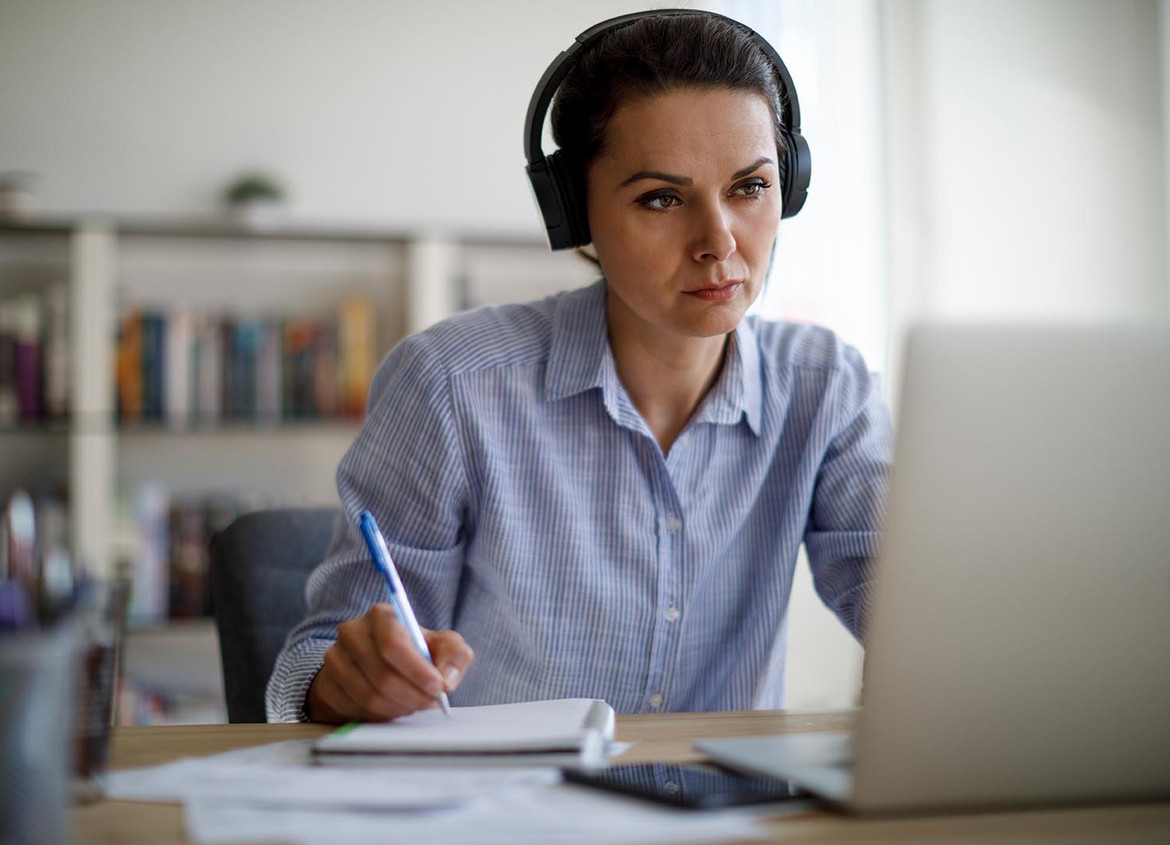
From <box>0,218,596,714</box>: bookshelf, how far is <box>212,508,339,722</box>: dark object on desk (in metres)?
1.69

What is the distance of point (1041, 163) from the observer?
212 centimetres

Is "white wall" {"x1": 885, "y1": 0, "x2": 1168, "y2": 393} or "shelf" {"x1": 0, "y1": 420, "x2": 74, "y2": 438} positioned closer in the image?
"white wall" {"x1": 885, "y1": 0, "x2": 1168, "y2": 393}

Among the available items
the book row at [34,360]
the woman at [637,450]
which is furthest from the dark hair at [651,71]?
the book row at [34,360]

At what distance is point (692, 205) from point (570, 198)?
17cm

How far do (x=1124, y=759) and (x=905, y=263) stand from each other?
6.16 ft

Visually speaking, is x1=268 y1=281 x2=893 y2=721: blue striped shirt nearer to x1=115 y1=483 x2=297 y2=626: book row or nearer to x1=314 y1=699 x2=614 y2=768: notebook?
x1=314 y1=699 x2=614 y2=768: notebook

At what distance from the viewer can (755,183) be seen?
118 centimetres

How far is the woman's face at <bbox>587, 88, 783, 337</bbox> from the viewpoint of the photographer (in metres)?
1.15

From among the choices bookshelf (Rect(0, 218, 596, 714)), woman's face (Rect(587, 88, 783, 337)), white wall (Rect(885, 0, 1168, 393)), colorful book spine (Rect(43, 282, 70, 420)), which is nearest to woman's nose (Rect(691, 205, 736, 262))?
woman's face (Rect(587, 88, 783, 337))

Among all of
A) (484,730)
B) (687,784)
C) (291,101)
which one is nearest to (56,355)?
(291,101)

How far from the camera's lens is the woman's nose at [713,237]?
1.13m

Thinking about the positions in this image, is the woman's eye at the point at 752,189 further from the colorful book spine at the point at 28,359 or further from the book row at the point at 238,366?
the colorful book spine at the point at 28,359

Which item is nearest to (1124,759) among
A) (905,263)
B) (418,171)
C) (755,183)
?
(755,183)

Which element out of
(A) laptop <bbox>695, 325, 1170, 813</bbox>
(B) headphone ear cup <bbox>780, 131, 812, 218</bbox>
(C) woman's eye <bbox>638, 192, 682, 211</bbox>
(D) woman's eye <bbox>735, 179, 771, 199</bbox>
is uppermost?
(B) headphone ear cup <bbox>780, 131, 812, 218</bbox>
